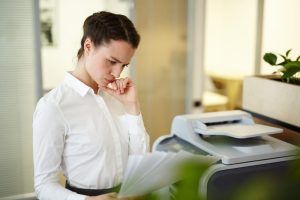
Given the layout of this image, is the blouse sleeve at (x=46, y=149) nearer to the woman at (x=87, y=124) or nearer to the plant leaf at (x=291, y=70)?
the woman at (x=87, y=124)

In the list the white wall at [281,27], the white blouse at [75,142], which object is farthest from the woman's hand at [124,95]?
the white wall at [281,27]

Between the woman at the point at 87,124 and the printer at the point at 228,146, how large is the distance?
298 millimetres

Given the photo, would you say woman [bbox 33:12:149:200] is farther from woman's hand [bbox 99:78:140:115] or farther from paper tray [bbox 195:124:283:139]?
paper tray [bbox 195:124:283:139]

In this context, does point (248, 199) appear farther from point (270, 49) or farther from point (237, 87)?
point (237, 87)

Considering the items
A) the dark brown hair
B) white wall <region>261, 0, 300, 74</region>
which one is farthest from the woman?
white wall <region>261, 0, 300, 74</region>

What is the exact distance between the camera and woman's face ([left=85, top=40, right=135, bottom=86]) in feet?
4.16

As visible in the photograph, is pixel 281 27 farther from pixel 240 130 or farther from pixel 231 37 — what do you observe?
pixel 240 130

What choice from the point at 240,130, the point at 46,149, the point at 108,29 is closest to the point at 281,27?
the point at 240,130

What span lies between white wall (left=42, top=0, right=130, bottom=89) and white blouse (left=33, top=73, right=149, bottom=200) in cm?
140

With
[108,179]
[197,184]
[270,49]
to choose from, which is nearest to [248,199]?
[197,184]

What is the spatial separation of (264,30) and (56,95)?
278 cm

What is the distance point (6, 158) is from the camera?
265 cm

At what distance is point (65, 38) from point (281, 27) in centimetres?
184

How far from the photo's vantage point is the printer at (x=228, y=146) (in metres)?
1.28
